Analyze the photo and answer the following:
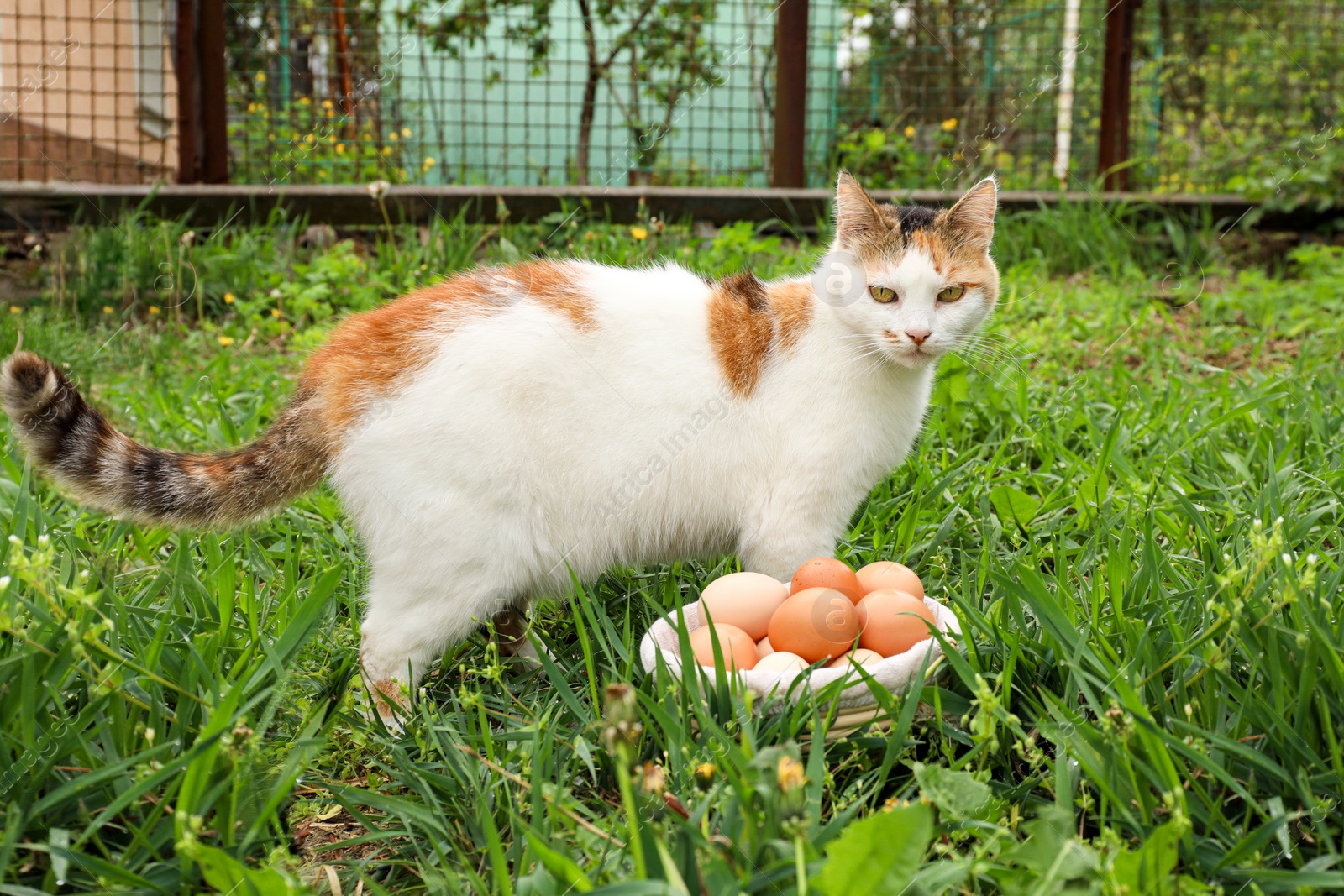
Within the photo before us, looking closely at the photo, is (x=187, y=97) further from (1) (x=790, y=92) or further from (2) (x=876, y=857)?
(2) (x=876, y=857)

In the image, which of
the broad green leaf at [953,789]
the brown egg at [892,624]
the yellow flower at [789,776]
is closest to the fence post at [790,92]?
the brown egg at [892,624]

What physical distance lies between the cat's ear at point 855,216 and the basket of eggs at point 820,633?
0.82 metres

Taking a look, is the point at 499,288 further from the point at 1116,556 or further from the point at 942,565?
the point at 1116,556

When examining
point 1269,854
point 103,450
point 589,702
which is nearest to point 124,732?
point 103,450

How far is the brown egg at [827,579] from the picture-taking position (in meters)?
2.06

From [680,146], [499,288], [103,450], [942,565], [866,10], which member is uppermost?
[866,10]

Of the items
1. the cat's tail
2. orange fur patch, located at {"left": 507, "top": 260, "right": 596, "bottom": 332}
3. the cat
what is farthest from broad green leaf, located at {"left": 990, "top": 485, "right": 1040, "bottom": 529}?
the cat's tail

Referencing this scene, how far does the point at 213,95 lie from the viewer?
5.39 metres

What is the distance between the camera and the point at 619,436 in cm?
219

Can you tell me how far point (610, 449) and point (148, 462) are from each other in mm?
980

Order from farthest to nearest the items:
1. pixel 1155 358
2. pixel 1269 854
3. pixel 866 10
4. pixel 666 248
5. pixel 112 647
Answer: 1. pixel 866 10
2. pixel 666 248
3. pixel 1155 358
4. pixel 112 647
5. pixel 1269 854

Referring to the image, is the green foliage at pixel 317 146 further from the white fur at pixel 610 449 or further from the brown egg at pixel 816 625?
the brown egg at pixel 816 625

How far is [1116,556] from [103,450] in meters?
2.14

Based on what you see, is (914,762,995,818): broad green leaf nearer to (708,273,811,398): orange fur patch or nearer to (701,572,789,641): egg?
(701,572,789,641): egg
